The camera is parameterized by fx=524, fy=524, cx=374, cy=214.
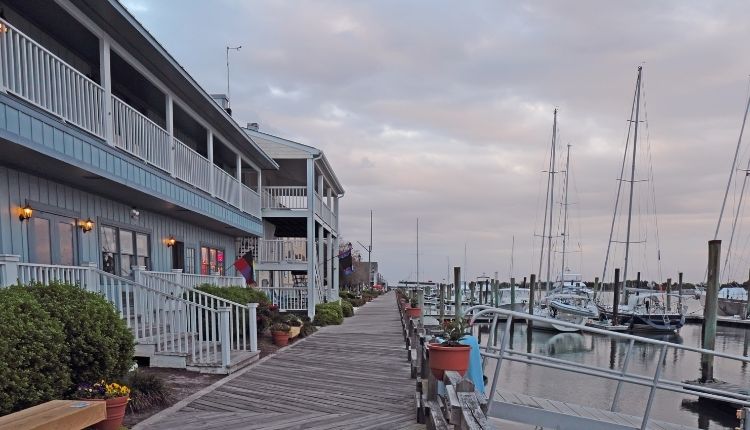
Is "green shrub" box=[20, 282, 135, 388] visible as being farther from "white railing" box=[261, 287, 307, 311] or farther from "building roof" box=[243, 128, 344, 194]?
"building roof" box=[243, 128, 344, 194]

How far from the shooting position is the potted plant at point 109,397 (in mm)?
5230

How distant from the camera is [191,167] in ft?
42.0

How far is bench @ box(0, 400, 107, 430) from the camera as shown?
145 inches

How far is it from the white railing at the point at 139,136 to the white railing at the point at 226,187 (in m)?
3.35

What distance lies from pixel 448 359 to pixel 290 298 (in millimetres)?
14914

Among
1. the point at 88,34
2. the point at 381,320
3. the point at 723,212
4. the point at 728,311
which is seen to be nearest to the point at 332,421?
the point at 88,34

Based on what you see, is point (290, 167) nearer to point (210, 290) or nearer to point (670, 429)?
point (210, 290)

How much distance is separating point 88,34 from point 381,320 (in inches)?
585

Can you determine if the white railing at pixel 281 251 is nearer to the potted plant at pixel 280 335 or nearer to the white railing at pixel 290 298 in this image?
the white railing at pixel 290 298

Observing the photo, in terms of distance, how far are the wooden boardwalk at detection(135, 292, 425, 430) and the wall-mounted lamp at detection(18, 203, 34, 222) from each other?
3744 millimetres

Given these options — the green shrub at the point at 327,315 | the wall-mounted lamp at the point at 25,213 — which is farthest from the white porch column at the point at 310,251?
the wall-mounted lamp at the point at 25,213

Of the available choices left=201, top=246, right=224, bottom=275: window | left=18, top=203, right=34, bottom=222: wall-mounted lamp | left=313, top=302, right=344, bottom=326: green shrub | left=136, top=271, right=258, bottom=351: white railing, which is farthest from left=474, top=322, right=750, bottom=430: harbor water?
left=18, top=203, right=34, bottom=222: wall-mounted lamp

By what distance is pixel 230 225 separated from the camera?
1539 cm

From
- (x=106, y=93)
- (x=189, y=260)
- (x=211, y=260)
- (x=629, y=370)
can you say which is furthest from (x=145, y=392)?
(x=629, y=370)
